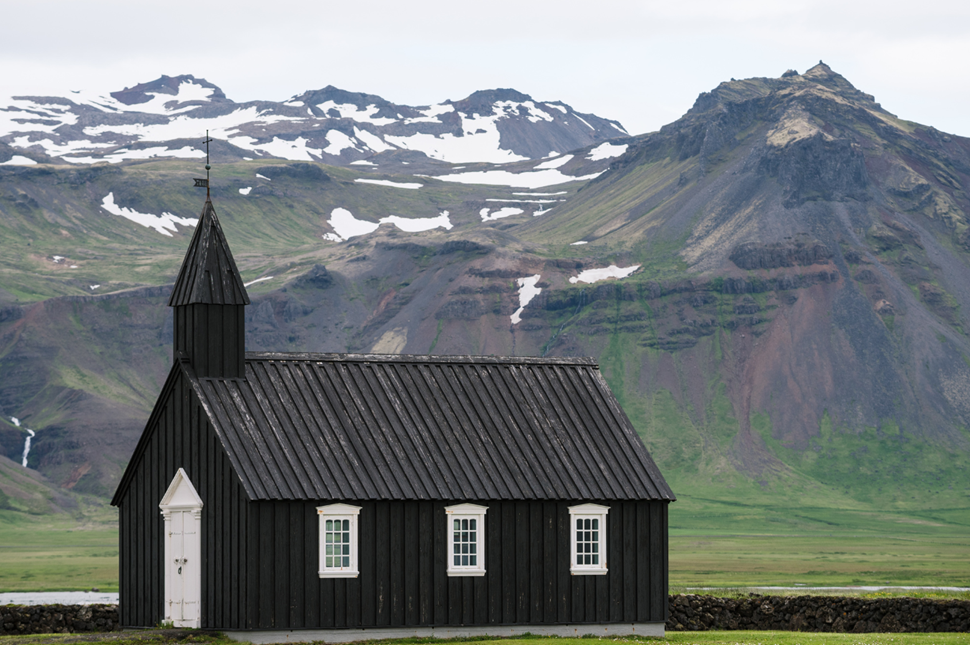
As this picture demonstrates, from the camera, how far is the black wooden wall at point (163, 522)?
119 ft

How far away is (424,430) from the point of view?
40062 millimetres

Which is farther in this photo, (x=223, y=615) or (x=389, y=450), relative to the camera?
(x=389, y=450)

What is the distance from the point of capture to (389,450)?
128 ft

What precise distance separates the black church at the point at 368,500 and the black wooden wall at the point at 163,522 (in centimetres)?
6

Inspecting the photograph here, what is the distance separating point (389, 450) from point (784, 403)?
166761mm

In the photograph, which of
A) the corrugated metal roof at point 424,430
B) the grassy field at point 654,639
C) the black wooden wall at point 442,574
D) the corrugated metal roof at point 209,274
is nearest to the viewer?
the grassy field at point 654,639

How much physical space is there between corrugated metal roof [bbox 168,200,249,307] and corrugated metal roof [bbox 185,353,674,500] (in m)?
1.97

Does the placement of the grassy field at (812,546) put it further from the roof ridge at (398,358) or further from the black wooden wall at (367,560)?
the black wooden wall at (367,560)

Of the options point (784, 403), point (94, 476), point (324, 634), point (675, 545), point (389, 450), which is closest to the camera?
point (324, 634)

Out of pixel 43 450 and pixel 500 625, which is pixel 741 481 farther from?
pixel 500 625

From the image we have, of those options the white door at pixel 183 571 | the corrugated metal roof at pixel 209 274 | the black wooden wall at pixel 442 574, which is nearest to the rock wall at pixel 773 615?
the white door at pixel 183 571

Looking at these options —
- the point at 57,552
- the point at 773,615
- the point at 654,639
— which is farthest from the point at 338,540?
the point at 57,552

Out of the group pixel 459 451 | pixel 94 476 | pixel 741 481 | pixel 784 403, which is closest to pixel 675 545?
pixel 741 481

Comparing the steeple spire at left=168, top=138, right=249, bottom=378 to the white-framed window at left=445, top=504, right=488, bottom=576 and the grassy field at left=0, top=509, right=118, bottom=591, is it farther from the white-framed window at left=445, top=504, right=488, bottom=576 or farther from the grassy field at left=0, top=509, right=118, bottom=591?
the grassy field at left=0, top=509, right=118, bottom=591
